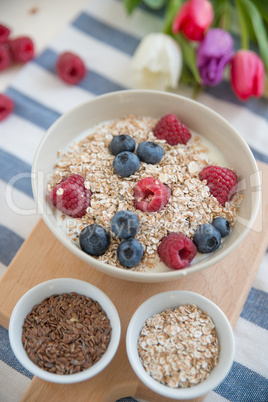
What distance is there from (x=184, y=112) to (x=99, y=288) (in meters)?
0.59

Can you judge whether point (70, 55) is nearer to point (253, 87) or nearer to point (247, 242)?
point (253, 87)

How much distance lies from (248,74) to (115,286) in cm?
91

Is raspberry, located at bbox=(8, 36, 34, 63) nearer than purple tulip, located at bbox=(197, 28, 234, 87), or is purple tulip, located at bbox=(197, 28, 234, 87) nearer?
purple tulip, located at bbox=(197, 28, 234, 87)

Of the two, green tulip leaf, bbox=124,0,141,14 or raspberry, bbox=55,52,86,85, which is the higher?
green tulip leaf, bbox=124,0,141,14

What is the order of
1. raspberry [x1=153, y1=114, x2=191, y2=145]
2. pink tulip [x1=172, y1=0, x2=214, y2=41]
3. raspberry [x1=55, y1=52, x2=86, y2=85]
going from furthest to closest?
raspberry [x1=55, y1=52, x2=86, y2=85] < pink tulip [x1=172, y1=0, x2=214, y2=41] < raspberry [x1=153, y1=114, x2=191, y2=145]

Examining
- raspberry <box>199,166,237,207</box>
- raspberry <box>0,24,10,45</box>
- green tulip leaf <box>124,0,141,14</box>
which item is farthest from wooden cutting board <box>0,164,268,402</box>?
green tulip leaf <box>124,0,141,14</box>

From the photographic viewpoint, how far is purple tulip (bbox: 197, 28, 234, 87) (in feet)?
4.92

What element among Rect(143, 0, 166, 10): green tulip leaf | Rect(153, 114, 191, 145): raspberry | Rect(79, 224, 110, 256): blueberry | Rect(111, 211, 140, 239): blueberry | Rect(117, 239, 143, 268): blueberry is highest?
Rect(143, 0, 166, 10): green tulip leaf

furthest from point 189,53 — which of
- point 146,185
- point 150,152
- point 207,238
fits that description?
point 207,238

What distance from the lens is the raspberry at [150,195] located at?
1085 millimetres

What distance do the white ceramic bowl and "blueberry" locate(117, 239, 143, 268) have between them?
0.11 metres

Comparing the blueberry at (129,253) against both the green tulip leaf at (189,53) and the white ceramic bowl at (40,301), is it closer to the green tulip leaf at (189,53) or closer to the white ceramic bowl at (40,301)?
the white ceramic bowl at (40,301)

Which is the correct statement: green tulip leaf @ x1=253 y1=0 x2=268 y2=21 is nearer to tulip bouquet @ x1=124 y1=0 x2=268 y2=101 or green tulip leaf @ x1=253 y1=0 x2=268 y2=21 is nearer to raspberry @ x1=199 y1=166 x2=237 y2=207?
tulip bouquet @ x1=124 y1=0 x2=268 y2=101

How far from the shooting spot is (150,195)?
112 centimetres
